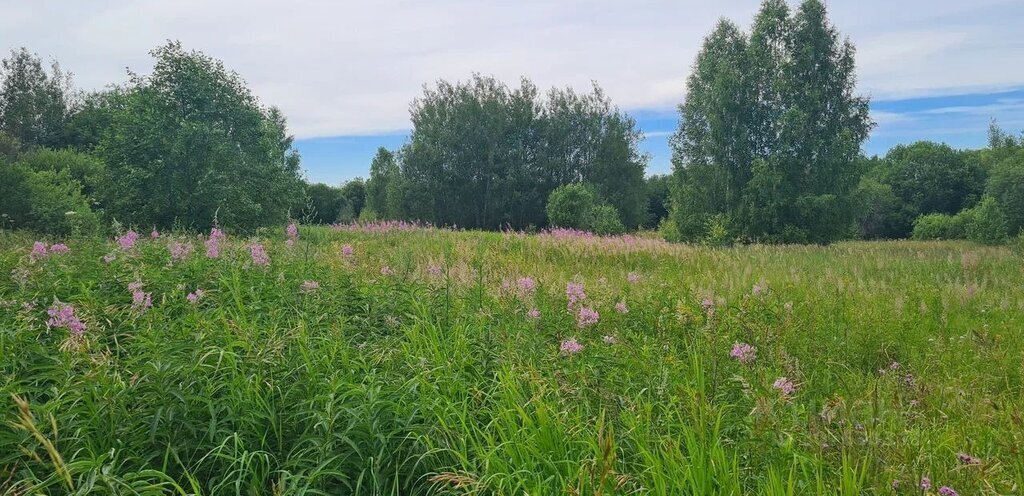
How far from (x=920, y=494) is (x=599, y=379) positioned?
54.3 inches

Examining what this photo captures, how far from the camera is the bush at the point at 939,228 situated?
41.1 m

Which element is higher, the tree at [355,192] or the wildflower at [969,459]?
the tree at [355,192]

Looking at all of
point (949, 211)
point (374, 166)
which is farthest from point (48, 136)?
point (949, 211)

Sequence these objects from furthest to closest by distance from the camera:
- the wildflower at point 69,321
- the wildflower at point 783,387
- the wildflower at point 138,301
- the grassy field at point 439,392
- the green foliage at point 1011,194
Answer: the green foliage at point 1011,194 < the wildflower at point 138,301 < the wildflower at point 69,321 < the wildflower at point 783,387 < the grassy field at point 439,392

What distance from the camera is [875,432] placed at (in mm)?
1978

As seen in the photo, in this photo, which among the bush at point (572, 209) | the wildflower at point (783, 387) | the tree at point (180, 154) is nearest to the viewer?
the wildflower at point (783, 387)

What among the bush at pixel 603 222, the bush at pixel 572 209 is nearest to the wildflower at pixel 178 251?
the bush at pixel 603 222

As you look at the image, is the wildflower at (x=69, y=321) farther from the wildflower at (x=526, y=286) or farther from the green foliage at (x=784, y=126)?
the green foliage at (x=784, y=126)

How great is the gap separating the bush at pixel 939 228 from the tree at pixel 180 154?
45.6m

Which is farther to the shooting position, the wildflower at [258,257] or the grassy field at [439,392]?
the wildflower at [258,257]

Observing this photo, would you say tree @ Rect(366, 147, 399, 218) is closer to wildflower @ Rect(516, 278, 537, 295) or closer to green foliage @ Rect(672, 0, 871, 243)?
green foliage @ Rect(672, 0, 871, 243)

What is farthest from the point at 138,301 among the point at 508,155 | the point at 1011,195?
the point at 1011,195

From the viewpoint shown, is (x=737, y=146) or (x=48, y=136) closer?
(x=737, y=146)

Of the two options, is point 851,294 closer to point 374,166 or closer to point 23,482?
point 23,482
